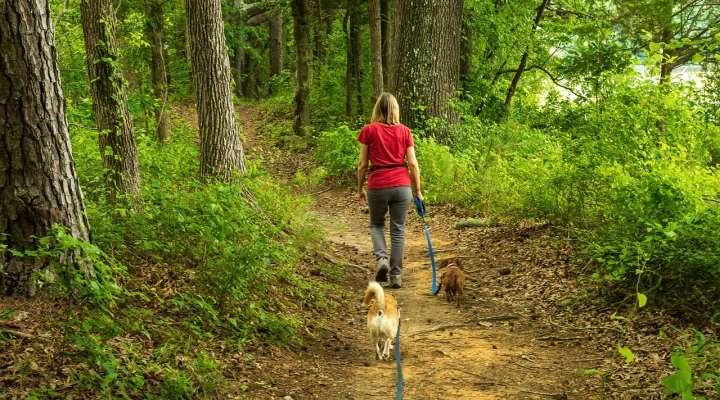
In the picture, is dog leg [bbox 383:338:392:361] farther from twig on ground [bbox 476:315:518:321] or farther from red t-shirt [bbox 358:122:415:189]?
red t-shirt [bbox 358:122:415:189]

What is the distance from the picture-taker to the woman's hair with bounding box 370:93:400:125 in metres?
7.31

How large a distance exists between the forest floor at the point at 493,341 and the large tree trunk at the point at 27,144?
73.8 inches

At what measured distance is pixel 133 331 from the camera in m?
4.65

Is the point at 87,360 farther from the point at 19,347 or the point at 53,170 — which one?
the point at 53,170

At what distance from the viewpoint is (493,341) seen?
602 centimetres

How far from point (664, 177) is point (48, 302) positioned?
5501mm

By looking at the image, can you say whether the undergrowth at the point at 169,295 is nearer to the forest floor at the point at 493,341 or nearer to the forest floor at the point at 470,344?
the forest floor at the point at 470,344

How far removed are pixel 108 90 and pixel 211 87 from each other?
6.73ft

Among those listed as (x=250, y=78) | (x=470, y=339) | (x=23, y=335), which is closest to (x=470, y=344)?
(x=470, y=339)

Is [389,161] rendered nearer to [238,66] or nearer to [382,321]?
[382,321]

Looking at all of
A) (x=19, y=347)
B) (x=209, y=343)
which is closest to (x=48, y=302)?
(x=19, y=347)

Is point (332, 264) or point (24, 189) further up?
point (24, 189)

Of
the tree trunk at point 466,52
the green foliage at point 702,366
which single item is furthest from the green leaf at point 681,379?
the tree trunk at point 466,52

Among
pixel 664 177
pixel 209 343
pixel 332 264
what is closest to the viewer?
pixel 209 343
